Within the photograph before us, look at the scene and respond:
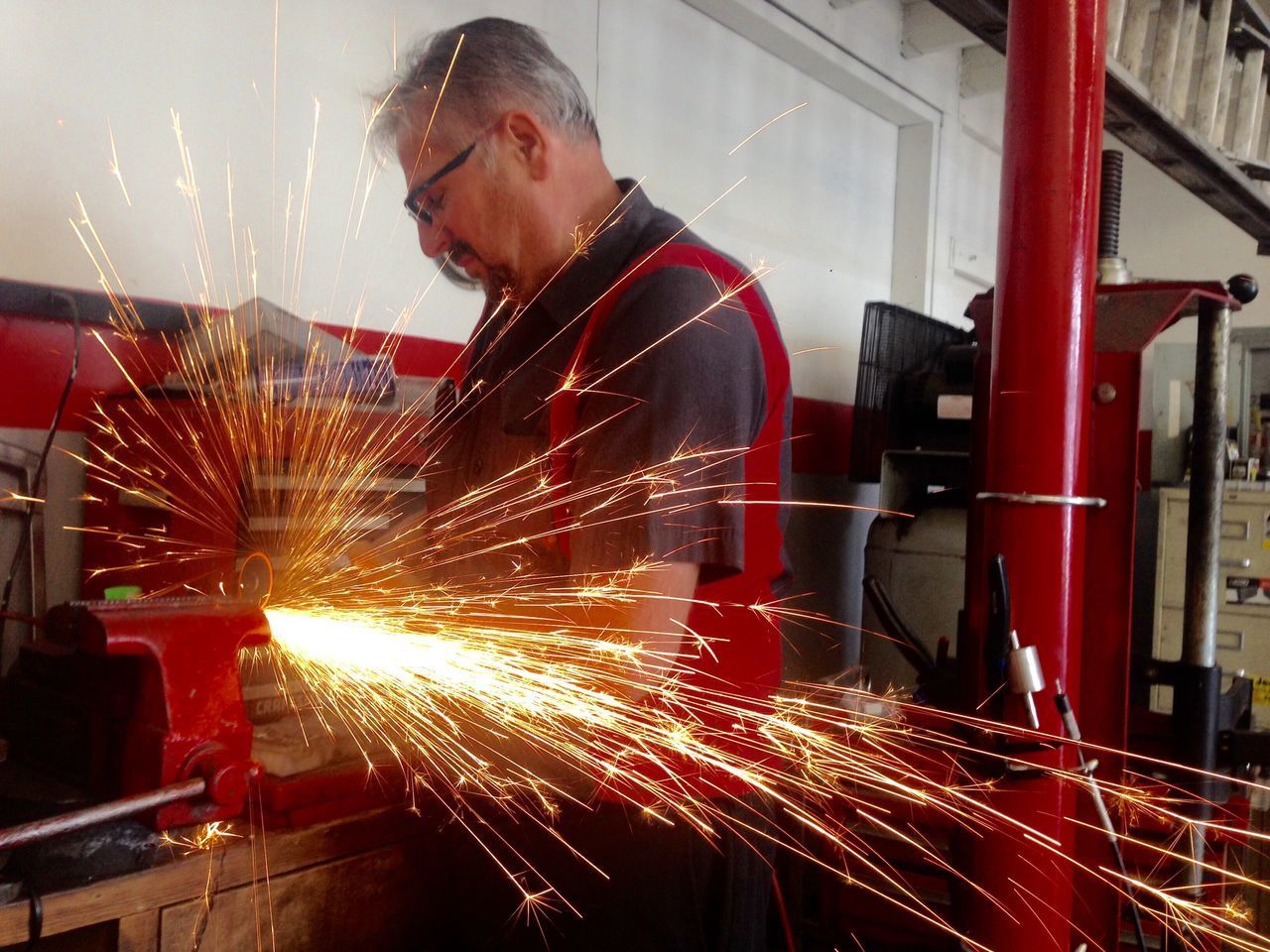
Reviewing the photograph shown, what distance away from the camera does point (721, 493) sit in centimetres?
139

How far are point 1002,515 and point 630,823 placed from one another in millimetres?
811

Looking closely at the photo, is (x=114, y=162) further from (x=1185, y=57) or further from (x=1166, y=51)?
(x=1185, y=57)

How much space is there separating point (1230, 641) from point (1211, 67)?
1.89 metres

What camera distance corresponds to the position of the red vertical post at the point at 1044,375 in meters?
1.60

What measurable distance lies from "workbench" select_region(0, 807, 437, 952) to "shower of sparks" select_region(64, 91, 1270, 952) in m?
0.06

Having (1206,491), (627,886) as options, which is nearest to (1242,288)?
(1206,491)

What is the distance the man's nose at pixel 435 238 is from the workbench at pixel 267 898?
103cm

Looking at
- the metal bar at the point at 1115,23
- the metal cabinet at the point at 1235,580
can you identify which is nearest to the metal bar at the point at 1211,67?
the metal bar at the point at 1115,23

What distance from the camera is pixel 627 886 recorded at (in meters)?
1.49

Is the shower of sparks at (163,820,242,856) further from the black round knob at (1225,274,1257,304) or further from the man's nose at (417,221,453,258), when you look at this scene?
the black round knob at (1225,274,1257,304)

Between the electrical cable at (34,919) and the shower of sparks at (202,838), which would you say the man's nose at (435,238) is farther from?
the electrical cable at (34,919)

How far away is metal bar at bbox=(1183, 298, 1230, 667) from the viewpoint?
6.28 feet

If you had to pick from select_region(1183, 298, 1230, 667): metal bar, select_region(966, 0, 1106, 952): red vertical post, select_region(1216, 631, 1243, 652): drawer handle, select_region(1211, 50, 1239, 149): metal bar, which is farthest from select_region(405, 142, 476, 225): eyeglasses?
select_region(1211, 50, 1239, 149): metal bar

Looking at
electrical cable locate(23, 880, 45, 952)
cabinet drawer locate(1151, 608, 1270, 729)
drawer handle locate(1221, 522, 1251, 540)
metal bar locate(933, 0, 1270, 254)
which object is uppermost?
metal bar locate(933, 0, 1270, 254)
